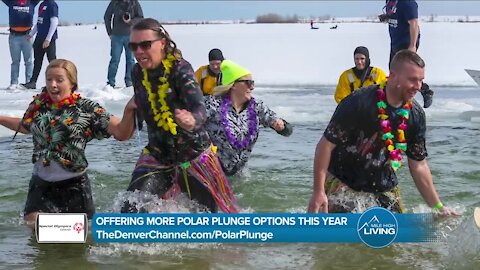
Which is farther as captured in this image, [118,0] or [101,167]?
[118,0]

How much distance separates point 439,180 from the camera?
20.6 ft

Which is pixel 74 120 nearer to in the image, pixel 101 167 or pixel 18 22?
pixel 101 167

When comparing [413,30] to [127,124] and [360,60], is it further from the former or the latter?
[127,124]

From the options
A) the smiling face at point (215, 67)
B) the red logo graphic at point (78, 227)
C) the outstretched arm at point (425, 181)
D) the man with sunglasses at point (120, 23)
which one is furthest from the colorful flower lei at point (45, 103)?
the man with sunglasses at point (120, 23)

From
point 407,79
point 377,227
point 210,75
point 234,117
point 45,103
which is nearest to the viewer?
point 377,227

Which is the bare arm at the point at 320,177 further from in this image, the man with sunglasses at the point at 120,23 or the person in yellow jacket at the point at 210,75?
the man with sunglasses at the point at 120,23

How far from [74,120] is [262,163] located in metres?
3.31

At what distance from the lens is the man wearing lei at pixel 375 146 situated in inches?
148

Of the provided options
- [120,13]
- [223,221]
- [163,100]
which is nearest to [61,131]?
[163,100]

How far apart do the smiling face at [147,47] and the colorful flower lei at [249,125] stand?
1445 mm

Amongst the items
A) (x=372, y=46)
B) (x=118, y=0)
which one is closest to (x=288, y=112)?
(x=118, y=0)

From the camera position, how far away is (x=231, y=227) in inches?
134

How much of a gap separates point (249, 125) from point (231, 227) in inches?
83.7

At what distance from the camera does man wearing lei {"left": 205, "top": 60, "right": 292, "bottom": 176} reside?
5270mm
